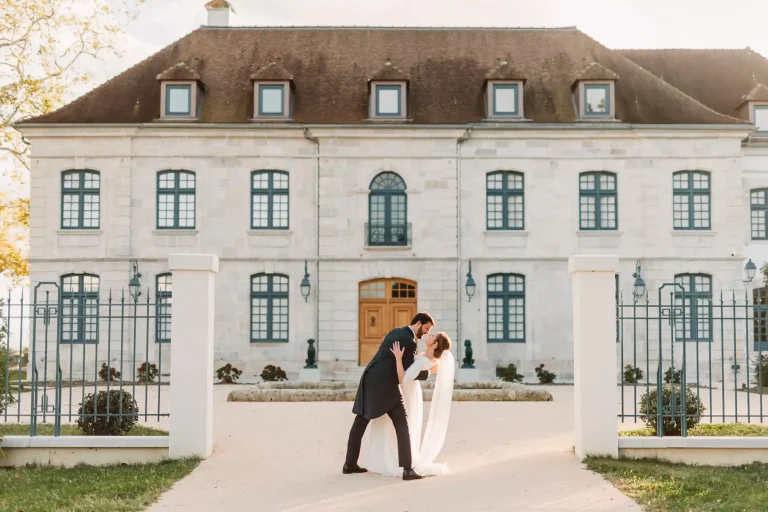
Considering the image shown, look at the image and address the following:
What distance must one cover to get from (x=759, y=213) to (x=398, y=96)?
437 inches

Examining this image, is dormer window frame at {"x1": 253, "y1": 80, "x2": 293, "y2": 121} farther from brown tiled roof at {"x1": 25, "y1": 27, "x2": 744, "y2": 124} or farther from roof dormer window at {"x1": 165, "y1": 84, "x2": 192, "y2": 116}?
roof dormer window at {"x1": 165, "y1": 84, "x2": 192, "y2": 116}

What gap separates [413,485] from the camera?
866 cm

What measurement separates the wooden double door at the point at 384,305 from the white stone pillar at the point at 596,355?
1452 cm

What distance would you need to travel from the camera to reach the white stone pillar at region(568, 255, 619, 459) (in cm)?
982

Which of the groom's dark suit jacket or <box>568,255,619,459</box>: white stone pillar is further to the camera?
<box>568,255,619,459</box>: white stone pillar

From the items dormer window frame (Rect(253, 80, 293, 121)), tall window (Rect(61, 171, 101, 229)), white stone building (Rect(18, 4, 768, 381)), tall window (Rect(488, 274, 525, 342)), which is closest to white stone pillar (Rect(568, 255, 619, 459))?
white stone building (Rect(18, 4, 768, 381))

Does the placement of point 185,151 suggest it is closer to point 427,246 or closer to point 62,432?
point 427,246

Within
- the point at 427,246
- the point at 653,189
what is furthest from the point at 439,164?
the point at 653,189

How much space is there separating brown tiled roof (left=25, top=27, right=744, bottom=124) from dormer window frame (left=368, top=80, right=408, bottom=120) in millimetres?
335

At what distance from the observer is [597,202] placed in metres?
24.6

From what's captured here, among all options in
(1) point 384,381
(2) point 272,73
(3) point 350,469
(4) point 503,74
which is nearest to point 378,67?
(2) point 272,73

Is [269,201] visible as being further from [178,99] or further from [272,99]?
[178,99]

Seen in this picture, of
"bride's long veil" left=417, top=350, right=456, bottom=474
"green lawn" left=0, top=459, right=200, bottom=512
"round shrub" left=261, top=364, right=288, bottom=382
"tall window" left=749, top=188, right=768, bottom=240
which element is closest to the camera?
"green lawn" left=0, top=459, right=200, bottom=512

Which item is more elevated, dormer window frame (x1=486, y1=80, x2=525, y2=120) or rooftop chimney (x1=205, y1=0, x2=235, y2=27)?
rooftop chimney (x1=205, y1=0, x2=235, y2=27)
